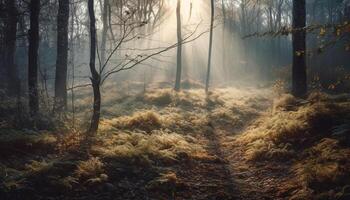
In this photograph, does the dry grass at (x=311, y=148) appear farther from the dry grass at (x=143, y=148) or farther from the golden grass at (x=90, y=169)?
the golden grass at (x=90, y=169)

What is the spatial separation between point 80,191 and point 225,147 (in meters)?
6.07

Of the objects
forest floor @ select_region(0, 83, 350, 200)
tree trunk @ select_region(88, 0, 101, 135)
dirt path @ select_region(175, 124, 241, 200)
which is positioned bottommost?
dirt path @ select_region(175, 124, 241, 200)

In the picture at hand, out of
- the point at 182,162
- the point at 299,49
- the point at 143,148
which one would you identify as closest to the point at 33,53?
the point at 143,148

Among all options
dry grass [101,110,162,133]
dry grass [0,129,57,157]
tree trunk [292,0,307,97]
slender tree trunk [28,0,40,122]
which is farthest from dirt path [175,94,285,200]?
slender tree trunk [28,0,40,122]

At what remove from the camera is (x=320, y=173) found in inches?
273

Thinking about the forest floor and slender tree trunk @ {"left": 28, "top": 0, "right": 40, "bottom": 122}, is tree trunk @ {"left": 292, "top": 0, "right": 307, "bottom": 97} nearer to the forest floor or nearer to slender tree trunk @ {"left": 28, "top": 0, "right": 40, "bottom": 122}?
the forest floor

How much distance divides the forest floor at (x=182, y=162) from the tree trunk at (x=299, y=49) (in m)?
2.28

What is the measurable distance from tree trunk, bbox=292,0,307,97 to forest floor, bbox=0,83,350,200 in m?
2.28

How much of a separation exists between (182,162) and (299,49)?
28.2 feet

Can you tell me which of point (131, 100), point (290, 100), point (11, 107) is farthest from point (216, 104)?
point (11, 107)

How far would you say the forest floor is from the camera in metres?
6.89

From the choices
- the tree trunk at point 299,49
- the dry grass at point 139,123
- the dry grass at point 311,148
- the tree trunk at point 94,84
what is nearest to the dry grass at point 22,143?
the tree trunk at point 94,84

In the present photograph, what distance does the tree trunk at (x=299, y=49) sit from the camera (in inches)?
597

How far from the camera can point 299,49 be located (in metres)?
15.3
